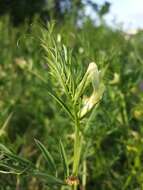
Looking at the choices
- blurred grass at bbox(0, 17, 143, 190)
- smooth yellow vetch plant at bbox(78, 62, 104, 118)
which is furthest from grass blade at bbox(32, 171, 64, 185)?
blurred grass at bbox(0, 17, 143, 190)

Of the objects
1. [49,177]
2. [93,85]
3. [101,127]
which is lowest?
[49,177]

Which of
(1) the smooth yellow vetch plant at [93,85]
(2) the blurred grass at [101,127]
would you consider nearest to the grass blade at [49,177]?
(1) the smooth yellow vetch plant at [93,85]

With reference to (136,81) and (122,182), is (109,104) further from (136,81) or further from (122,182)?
(122,182)

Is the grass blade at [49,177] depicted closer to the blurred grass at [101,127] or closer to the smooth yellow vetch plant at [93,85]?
the smooth yellow vetch plant at [93,85]

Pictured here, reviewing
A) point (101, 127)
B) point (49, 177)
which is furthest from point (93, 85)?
point (101, 127)

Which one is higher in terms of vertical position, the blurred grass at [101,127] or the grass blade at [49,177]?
the blurred grass at [101,127]

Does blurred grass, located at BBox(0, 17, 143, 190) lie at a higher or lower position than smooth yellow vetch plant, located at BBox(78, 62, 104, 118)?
higher

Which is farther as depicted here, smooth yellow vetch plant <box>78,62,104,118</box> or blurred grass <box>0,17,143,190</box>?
blurred grass <box>0,17,143,190</box>

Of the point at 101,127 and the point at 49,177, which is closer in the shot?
the point at 49,177

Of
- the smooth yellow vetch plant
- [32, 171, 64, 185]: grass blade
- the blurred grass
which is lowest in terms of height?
[32, 171, 64, 185]: grass blade

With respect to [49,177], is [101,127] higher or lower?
higher

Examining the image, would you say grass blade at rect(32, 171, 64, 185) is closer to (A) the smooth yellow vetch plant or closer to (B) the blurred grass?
(A) the smooth yellow vetch plant

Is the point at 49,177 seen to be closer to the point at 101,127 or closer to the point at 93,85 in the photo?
the point at 93,85
